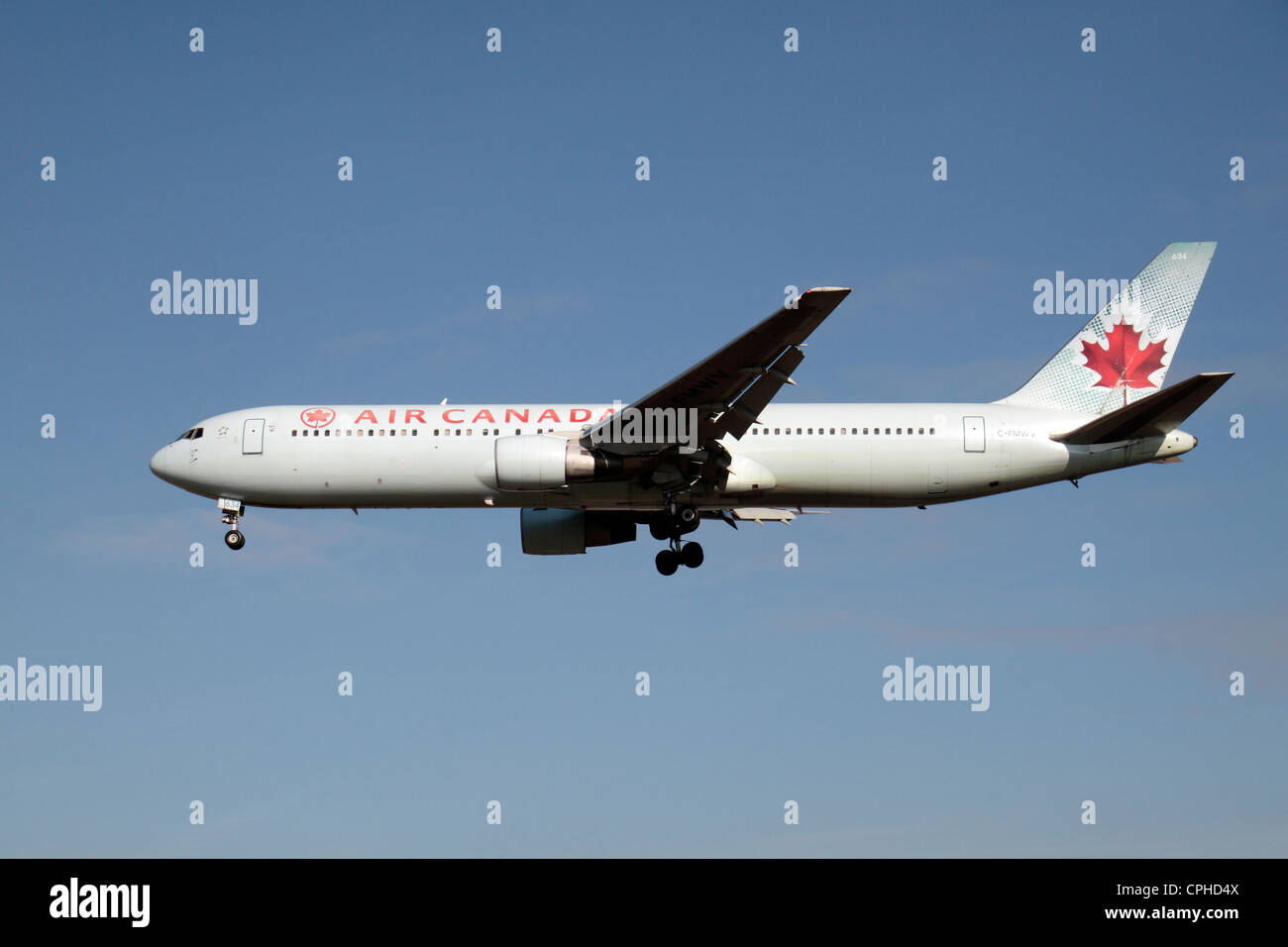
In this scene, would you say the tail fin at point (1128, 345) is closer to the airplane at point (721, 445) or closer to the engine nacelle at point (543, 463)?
the airplane at point (721, 445)

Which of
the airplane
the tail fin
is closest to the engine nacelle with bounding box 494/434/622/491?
the airplane

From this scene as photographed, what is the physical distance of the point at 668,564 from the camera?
123 feet

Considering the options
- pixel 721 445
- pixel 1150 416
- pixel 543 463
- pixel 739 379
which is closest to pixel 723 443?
pixel 721 445

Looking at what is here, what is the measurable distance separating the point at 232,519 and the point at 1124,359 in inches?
911

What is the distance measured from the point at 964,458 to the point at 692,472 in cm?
646

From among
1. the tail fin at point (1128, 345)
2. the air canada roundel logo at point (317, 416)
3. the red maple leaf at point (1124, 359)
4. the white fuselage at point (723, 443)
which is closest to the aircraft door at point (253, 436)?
the white fuselage at point (723, 443)

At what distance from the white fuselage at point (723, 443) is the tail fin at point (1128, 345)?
1001 millimetres

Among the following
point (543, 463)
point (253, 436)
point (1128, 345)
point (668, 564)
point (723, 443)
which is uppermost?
point (1128, 345)

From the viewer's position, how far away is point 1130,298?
37625 mm

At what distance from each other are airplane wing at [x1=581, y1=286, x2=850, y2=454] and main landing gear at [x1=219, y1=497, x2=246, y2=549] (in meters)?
9.97

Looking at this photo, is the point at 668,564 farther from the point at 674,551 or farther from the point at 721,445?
the point at 721,445

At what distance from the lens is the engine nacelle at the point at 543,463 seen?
1331 inches
